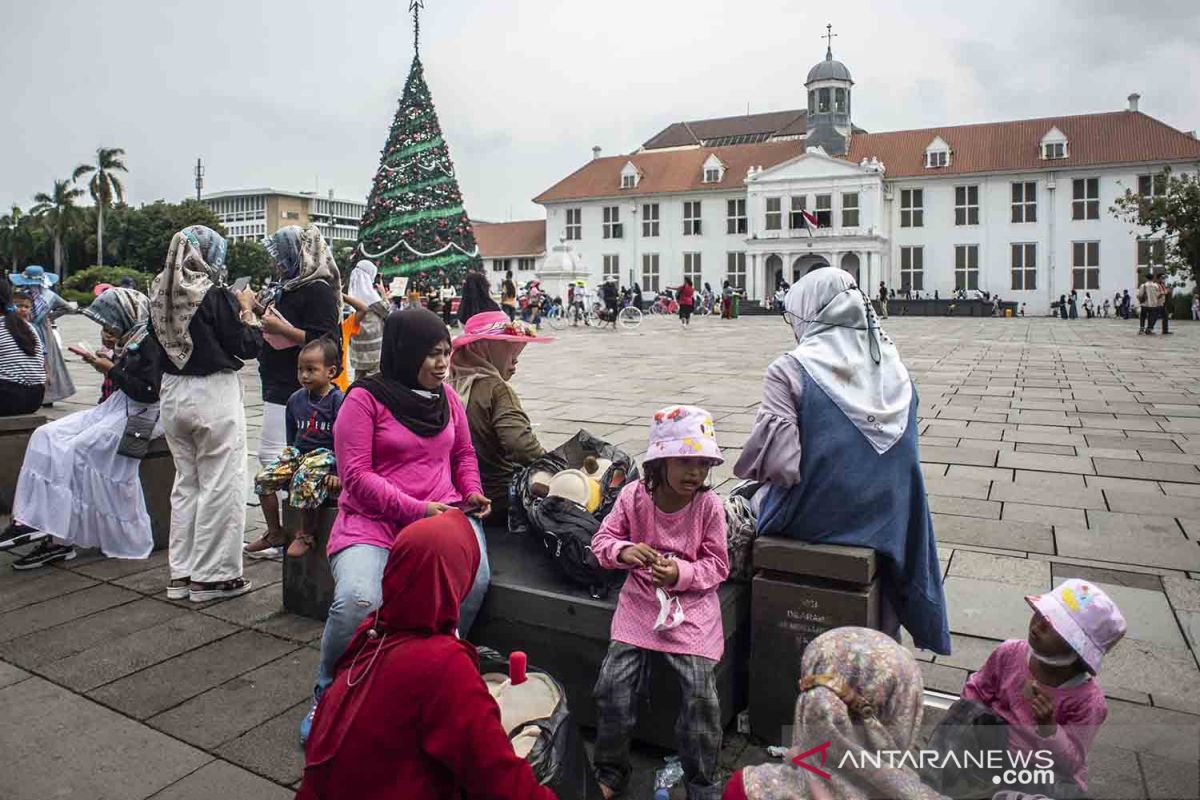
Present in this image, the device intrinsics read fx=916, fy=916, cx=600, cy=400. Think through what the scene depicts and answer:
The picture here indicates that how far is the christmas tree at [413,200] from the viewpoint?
25078 mm

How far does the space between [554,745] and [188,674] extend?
192 centimetres

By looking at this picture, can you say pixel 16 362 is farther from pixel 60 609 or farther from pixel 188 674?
pixel 188 674

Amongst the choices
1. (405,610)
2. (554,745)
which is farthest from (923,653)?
(405,610)

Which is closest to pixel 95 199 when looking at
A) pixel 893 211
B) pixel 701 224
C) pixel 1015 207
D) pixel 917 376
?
pixel 701 224

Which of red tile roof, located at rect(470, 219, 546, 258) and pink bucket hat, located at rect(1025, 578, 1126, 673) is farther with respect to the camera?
red tile roof, located at rect(470, 219, 546, 258)

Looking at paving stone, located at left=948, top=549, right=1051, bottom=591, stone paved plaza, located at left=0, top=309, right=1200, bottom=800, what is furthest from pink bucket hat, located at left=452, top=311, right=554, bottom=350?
paving stone, located at left=948, top=549, right=1051, bottom=591

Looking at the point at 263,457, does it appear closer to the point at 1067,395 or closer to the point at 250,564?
the point at 250,564

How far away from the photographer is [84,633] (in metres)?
3.99

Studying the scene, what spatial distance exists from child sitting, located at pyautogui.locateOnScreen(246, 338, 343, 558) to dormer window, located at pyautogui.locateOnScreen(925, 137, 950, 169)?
49.4m

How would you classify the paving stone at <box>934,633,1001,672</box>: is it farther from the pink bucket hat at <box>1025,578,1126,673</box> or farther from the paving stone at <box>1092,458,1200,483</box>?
the paving stone at <box>1092,458,1200,483</box>

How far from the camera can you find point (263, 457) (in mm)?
5406

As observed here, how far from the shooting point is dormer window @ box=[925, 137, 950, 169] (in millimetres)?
48500

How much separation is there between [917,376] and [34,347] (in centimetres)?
1124

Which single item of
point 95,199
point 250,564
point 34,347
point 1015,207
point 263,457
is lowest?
Result: point 250,564
